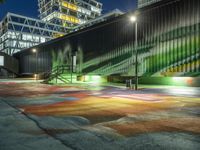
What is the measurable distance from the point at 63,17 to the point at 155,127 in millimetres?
133877

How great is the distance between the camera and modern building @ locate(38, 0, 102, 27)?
130212mm

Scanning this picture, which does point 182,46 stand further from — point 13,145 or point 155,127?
point 13,145

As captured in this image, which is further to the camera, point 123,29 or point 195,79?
point 123,29

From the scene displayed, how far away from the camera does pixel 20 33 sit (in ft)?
295

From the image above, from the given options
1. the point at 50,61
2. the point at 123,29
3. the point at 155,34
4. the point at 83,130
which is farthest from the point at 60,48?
the point at 83,130

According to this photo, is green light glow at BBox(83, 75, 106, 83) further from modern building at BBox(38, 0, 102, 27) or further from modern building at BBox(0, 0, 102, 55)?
modern building at BBox(38, 0, 102, 27)

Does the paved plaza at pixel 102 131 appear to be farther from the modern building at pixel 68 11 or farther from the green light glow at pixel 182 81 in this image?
the modern building at pixel 68 11

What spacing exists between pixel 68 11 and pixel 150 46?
4773 inches

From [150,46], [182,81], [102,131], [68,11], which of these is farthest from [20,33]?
[102,131]

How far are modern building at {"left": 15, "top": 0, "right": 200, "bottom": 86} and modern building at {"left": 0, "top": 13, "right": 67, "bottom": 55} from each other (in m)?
61.2

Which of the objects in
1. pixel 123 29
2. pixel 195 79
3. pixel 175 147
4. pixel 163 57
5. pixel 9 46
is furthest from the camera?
pixel 9 46

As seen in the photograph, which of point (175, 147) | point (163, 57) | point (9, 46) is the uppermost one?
point (9, 46)

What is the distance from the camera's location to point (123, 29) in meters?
26.4

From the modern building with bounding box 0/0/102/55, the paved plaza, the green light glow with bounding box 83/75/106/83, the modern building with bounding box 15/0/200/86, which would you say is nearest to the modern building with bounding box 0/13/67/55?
the modern building with bounding box 0/0/102/55
